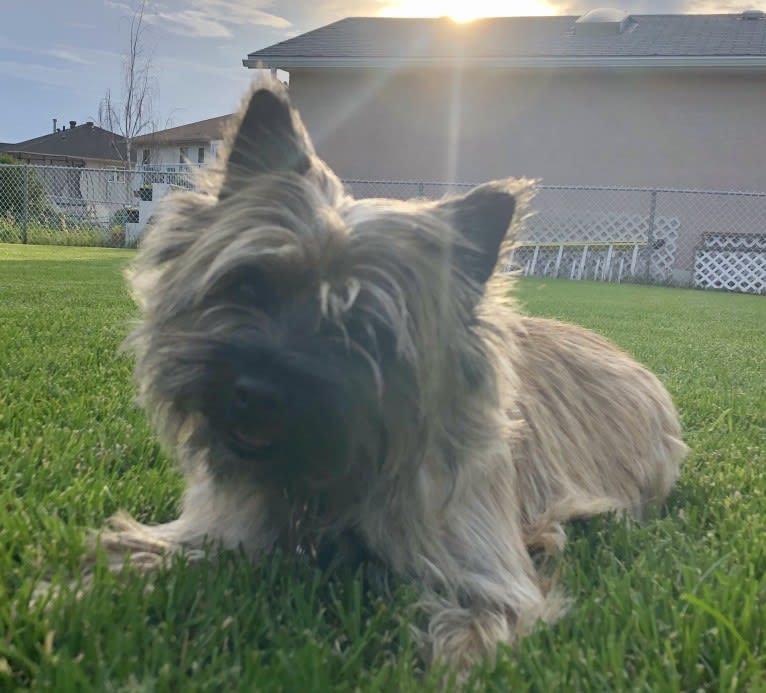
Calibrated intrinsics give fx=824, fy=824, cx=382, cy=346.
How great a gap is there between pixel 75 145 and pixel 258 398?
70.7 m

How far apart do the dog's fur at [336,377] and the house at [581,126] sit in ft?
50.9

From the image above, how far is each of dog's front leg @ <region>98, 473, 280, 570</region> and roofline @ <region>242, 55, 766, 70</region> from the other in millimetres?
19043

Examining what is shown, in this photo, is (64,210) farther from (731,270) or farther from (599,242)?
(731,270)

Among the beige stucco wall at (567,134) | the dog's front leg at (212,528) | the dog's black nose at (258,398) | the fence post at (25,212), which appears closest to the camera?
the dog's black nose at (258,398)

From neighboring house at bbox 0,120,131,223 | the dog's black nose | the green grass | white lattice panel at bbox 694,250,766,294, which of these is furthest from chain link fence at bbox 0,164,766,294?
the dog's black nose

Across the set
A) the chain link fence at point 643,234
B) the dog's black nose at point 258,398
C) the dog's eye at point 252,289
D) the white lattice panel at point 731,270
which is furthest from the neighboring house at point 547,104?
the dog's black nose at point 258,398

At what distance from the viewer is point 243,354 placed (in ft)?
6.79

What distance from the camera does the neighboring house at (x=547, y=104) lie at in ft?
64.7

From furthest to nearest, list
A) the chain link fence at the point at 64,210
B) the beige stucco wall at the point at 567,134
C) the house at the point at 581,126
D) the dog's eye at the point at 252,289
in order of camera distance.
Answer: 1. the chain link fence at the point at 64,210
2. the beige stucco wall at the point at 567,134
3. the house at the point at 581,126
4. the dog's eye at the point at 252,289

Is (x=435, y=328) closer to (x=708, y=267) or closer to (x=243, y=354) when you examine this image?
(x=243, y=354)

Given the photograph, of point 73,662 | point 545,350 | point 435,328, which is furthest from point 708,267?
point 73,662

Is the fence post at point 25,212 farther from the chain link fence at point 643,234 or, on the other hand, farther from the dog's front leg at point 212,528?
the dog's front leg at point 212,528

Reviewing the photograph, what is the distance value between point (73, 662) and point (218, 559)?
715 millimetres

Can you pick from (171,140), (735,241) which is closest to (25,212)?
(735,241)
